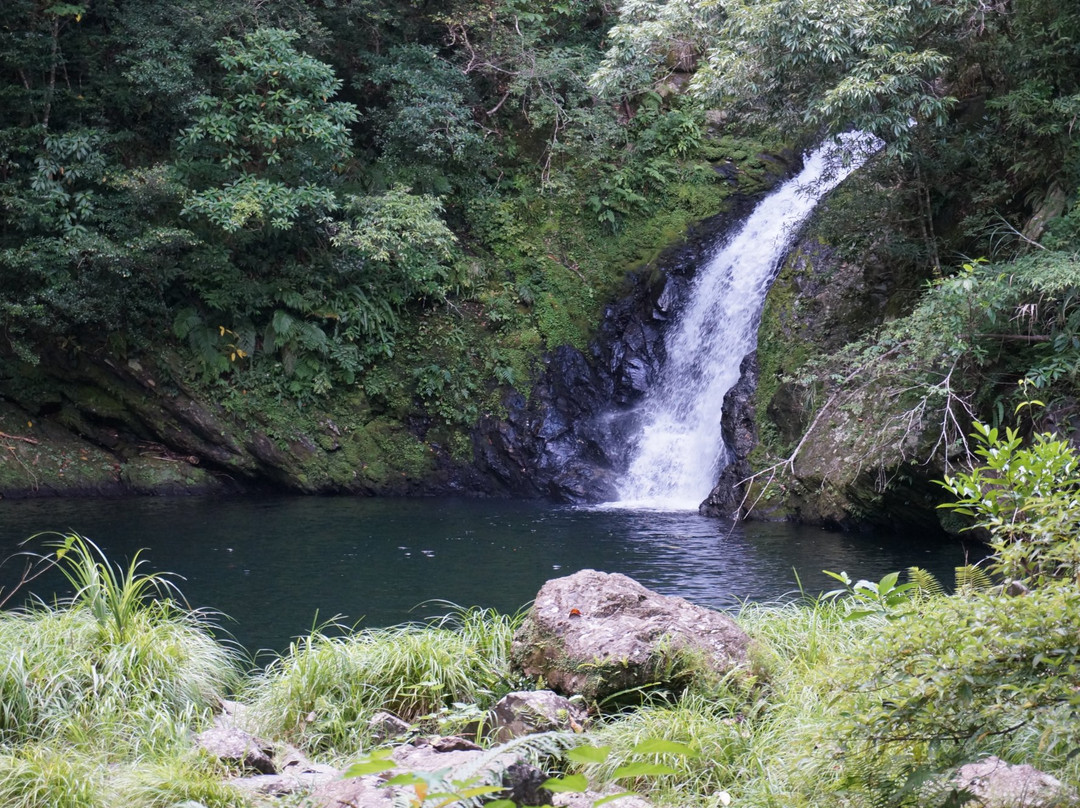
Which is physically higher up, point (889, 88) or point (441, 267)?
point (889, 88)

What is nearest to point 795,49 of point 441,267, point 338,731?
point 441,267

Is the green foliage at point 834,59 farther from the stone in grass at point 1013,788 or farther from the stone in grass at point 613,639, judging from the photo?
the stone in grass at point 1013,788

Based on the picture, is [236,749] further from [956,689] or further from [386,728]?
[956,689]

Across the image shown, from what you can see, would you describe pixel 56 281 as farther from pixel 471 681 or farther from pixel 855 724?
pixel 855 724

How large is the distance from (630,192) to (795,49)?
6.94 m

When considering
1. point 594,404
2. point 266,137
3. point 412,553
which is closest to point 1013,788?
point 412,553

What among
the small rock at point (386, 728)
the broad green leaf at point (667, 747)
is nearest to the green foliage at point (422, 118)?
the small rock at point (386, 728)

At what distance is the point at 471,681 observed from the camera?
495cm

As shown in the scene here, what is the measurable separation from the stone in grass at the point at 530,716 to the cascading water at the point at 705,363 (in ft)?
30.7

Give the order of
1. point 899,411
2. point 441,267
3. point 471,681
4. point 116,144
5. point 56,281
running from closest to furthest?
1. point 471,681
2. point 899,411
3. point 56,281
4. point 116,144
5. point 441,267

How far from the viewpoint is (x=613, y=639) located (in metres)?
4.73

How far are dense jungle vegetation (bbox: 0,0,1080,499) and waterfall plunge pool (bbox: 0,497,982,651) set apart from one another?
5.15 ft

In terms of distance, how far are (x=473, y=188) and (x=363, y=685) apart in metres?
13.3

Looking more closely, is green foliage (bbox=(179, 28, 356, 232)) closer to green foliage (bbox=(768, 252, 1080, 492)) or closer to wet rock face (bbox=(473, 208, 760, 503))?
wet rock face (bbox=(473, 208, 760, 503))
